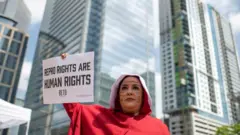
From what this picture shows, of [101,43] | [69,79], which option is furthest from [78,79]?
[101,43]

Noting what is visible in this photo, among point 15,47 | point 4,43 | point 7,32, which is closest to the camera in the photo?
point 4,43

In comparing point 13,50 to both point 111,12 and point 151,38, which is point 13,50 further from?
point 151,38

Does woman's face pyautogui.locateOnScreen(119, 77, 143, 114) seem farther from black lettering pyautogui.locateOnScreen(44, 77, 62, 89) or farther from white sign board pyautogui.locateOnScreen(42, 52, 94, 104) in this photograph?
black lettering pyautogui.locateOnScreen(44, 77, 62, 89)

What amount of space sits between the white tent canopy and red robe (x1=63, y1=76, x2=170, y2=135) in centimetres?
650

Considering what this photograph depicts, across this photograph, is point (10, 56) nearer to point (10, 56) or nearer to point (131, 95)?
point (10, 56)

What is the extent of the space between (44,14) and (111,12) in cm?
4104

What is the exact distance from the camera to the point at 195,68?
308ft

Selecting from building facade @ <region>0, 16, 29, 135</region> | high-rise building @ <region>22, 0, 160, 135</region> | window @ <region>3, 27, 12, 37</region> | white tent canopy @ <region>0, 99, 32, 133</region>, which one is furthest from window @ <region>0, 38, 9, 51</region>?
white tent canopy @ <region>0, 99, 32, 133</region>

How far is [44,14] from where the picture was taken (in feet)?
298

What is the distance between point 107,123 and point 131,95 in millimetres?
377

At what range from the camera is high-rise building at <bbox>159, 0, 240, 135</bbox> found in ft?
291

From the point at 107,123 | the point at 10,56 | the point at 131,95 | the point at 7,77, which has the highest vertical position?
the point at 10,56

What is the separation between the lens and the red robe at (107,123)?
6.87 ft

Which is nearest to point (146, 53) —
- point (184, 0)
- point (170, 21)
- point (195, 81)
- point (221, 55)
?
point (195, 81)
